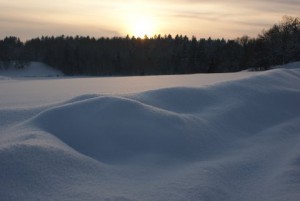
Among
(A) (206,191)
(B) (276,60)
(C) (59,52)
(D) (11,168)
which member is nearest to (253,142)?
(A) (206,191)

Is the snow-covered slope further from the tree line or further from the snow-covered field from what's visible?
the snow-covered field

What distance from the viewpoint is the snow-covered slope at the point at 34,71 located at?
211 ft

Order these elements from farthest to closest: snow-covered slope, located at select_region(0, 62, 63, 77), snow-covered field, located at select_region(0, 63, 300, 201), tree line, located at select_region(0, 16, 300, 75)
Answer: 1. snow-covered slope, located at select_region(0, 62, 63, 77)
2. tree line, located at select_region(0, 16, 300, 75)
3. snow-covered field, located at select_region(0, 63, 300, 201)

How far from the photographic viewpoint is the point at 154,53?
64.1m

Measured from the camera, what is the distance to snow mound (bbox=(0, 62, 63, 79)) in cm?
6429

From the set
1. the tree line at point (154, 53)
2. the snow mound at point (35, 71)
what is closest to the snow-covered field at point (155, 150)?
the tree line at point (154, 53)

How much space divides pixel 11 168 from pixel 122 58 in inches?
2455

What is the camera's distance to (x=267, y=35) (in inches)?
1734

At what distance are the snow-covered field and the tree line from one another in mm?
36323

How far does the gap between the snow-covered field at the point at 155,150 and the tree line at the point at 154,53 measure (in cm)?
3632

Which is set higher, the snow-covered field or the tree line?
the tree line

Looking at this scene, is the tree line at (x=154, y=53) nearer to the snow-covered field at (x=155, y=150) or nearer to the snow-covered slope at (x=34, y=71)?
the snow-covered slope at (x=34, y=71)

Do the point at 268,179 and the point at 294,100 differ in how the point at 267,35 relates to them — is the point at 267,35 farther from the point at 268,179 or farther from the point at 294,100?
the point at 268,179

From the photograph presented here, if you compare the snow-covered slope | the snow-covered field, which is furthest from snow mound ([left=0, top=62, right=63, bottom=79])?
the snow-covered field
